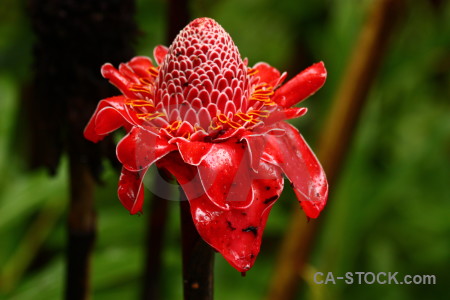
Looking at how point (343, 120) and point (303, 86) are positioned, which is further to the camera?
point (343, 120)

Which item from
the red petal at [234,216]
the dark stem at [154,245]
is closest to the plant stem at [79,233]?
the dark stem at [154,245]

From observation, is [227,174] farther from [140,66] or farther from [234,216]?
[140,66]

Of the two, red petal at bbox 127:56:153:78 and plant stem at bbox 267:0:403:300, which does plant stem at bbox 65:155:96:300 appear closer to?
red petal at bbox 127:56:153:78

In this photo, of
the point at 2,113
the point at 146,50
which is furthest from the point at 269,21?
the point at 2,113

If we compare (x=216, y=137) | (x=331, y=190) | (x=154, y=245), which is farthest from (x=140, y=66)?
(x=331, y=190)

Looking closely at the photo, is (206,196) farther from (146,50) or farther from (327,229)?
(146,50)

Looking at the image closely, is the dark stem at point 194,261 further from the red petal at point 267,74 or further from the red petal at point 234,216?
the red petal at point 267,74

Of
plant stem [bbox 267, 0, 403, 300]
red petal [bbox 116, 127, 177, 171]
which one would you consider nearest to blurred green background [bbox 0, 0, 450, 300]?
plant stem [bbox 267, 0, 403, 300]
